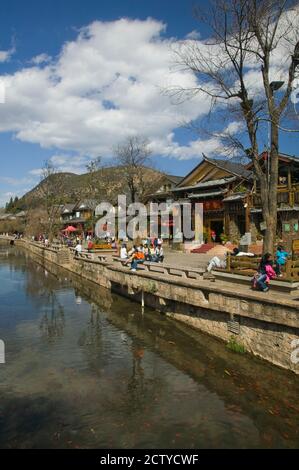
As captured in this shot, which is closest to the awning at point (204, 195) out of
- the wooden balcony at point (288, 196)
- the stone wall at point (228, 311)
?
the wooden balcony at point (288, 196)

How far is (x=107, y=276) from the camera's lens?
22.7 meters

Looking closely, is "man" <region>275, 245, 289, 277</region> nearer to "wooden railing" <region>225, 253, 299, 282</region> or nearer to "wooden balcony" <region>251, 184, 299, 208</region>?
"wooden railing" <region>225, 253, 299, 282</region>

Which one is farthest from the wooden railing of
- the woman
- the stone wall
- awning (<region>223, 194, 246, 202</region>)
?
awning (<region>223, 194, 246, 202</region>)

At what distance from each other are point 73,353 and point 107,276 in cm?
1096

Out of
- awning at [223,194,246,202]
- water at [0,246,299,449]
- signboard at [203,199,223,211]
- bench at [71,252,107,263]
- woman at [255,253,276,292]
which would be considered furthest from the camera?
signboard at [203,199,223,211]

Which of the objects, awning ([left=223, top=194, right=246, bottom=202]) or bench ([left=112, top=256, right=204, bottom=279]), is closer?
bench ([left=112, top=256, right=204, bottom=279])

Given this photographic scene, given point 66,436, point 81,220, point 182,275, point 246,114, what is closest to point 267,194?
point 246,114

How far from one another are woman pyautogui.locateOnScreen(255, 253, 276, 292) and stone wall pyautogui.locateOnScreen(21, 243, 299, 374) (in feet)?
1.86

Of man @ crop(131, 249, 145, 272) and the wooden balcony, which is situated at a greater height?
the wooden balcony

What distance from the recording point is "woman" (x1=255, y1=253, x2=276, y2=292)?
1165 cm

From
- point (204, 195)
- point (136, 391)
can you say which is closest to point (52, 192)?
point (204, 195)

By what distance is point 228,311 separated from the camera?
11.4 metres

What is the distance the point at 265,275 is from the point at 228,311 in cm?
167
